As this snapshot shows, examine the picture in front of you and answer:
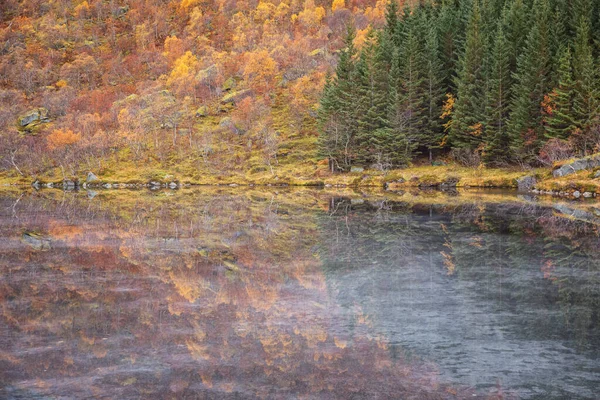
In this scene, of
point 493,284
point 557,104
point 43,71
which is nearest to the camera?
point 493,284

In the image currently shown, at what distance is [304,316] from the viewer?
31.3 feet

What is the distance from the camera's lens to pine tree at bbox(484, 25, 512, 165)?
201ft


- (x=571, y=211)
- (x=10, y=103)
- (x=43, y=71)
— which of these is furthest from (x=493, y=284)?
(x=43, y=71)

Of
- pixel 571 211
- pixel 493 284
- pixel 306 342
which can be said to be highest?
pixel 306 342

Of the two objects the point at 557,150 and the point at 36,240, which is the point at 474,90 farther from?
the point at 36,240

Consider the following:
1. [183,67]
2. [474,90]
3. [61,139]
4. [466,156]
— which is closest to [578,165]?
[466,156]

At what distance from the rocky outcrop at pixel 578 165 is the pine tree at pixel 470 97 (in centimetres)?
1715

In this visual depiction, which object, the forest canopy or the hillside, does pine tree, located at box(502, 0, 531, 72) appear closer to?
the forest canopy

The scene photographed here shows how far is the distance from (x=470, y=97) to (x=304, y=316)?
60916mm

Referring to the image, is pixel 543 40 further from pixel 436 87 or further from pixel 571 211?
pixel 571 211

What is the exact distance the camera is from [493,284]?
1218cm

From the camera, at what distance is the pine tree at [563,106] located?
5239 cm

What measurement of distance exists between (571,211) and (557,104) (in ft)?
98.7

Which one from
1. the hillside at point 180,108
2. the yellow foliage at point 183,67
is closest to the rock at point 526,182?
the hillside at point 180,108
